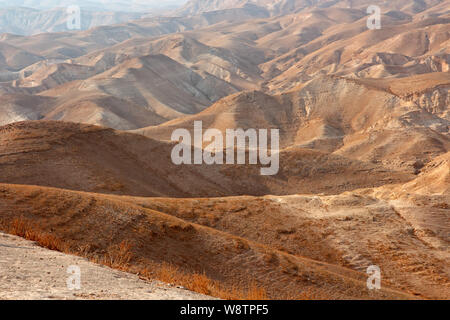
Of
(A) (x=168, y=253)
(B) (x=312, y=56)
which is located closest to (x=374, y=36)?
(B) (x=312, y=56)

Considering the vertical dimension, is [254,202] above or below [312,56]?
below

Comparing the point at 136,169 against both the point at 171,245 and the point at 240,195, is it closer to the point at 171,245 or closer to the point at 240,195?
the point at 240,195

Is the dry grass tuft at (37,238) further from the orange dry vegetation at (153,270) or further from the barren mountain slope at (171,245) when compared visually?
the barren mountain slope at (171,245)

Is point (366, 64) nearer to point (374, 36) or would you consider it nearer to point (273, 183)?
point (374, 36)

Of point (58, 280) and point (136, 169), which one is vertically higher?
point (58, 280)

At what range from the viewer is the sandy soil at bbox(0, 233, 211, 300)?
20.5 feet

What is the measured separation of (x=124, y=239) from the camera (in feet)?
41.7

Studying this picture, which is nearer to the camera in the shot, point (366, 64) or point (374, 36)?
point (366, 64)

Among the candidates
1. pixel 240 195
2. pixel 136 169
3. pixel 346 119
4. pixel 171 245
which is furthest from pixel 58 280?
pixel 346 119

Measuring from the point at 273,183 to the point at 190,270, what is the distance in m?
26.8

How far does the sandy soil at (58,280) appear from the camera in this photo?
246 inches

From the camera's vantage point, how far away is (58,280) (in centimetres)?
710

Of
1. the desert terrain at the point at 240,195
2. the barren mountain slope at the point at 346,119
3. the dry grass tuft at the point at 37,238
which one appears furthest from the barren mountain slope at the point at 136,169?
the dry grass tuft at the point at 37,238
